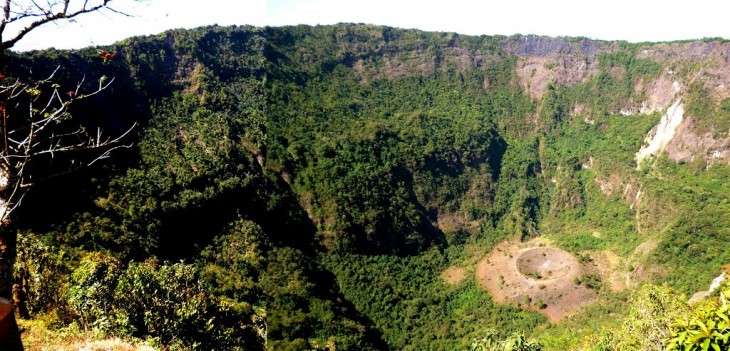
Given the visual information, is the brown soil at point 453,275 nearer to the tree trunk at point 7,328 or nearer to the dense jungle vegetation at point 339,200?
the dense jungle vegetation at point 339,200

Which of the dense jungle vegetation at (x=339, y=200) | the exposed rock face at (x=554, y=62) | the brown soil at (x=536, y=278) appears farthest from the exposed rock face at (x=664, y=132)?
the brown soil at (x=536, y=278)

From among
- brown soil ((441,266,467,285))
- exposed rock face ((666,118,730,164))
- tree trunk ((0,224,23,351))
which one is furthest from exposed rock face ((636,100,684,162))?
tree trunk ((0,224,23,351))

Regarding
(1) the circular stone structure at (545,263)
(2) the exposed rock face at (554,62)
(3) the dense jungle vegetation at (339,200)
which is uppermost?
(2) the exposed rock face at (554,62)

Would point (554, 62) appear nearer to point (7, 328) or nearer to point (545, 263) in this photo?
point (545, 263)

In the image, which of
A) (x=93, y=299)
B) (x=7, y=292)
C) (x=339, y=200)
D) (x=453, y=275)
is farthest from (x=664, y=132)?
(x=7, y=292)

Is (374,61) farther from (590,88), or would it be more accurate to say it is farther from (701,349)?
(701,349)

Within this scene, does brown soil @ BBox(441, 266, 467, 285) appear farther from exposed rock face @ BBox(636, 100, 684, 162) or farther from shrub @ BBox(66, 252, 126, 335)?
shrub @ BBox(66, 252, 126, 335)
